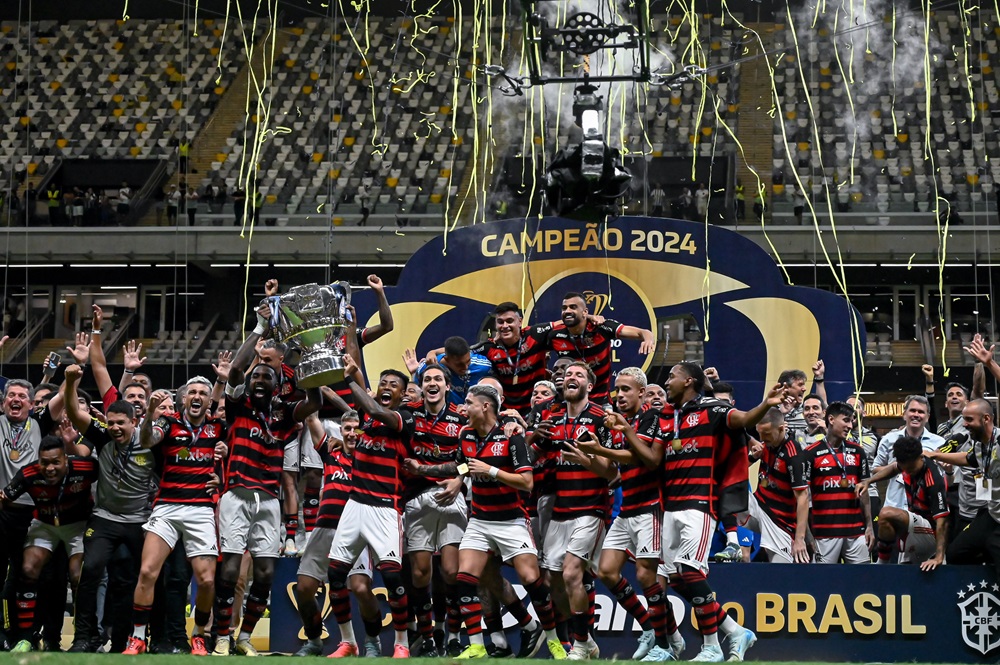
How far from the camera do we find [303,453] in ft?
32.9

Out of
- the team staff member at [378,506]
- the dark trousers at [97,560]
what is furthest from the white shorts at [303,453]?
the dark trousers at [97,560]

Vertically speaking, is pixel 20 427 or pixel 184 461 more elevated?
pixel 20 427

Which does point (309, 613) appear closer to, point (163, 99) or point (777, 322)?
point (777, 322)

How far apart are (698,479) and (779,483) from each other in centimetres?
184

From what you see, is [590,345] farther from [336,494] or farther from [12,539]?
[12,539]

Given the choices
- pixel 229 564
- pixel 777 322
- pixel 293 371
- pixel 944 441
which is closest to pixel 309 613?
pixel 229 564

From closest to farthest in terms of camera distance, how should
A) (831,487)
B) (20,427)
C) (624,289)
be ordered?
1. (20,427)
2. (831,487)
3. (624,289)

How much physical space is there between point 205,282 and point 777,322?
13358 millimetres

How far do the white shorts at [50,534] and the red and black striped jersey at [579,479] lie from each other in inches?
119

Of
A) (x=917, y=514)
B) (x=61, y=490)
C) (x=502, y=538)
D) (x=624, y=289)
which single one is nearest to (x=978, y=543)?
(x=917, y=514)

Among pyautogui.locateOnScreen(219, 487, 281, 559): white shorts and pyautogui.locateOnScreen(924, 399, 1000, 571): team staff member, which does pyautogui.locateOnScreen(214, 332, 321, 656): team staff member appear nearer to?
pyautogui.locateOnScreen(219, 487, 281, 559): white shorts

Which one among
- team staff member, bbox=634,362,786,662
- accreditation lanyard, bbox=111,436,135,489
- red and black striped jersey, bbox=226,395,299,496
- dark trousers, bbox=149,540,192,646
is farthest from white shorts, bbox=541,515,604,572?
accreditation lanyard, bbox=111,436,135,489

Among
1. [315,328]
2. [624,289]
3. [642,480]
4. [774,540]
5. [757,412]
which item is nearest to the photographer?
[757,412]

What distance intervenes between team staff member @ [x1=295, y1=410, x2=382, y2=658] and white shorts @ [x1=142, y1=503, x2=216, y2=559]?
59 cm
